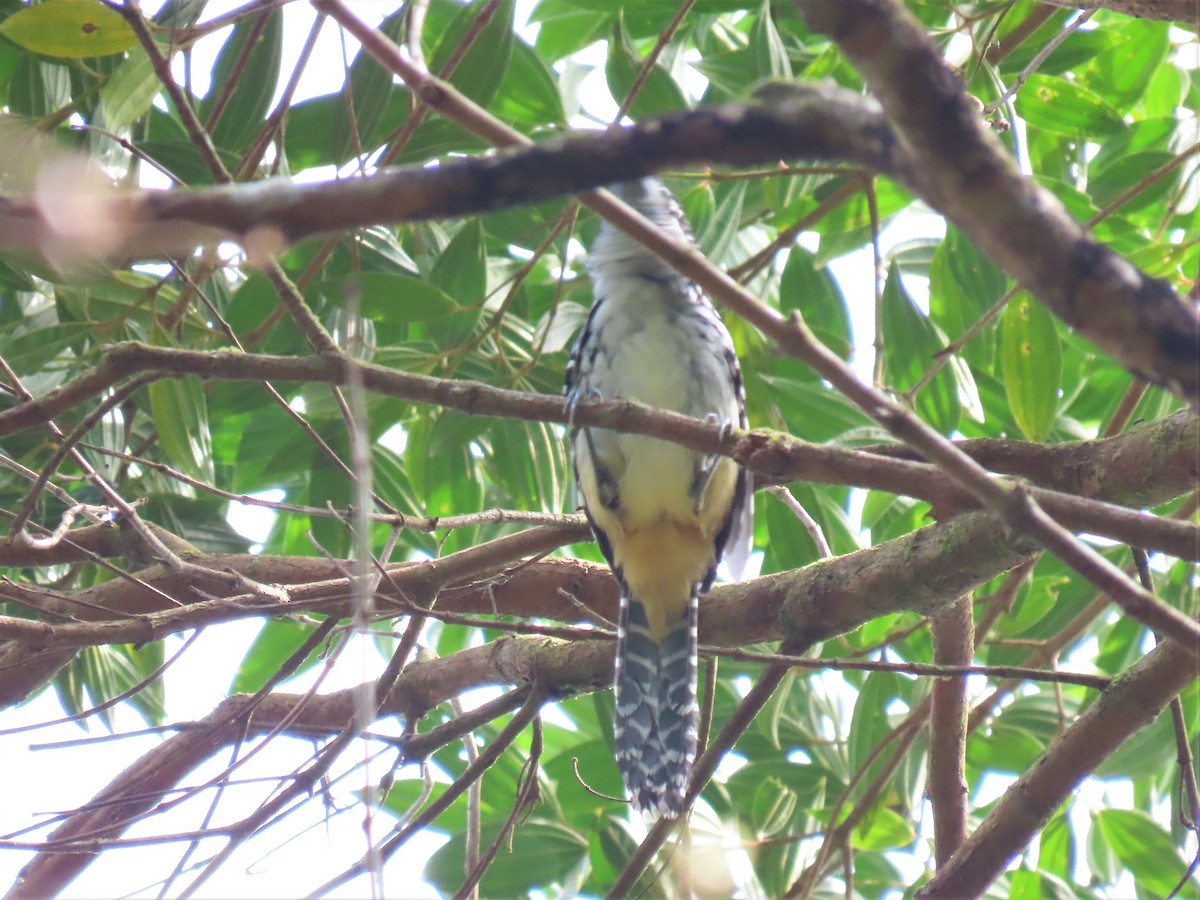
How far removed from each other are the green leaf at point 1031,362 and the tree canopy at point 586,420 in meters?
0.01

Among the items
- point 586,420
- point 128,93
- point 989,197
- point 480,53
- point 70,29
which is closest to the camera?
point 989,197

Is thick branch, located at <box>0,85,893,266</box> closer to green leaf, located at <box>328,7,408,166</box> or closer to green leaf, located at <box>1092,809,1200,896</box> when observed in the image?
green leaf, located at <box>328,7,408,166</box>

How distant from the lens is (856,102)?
1104mm

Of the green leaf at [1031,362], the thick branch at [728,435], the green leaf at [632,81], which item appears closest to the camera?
the thick branch at [728,435]

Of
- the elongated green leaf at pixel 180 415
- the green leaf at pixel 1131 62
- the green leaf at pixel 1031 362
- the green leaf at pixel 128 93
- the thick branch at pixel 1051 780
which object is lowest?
the thick branch at pixel 1051 780

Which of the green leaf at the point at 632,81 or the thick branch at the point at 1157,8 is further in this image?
the green leaf at the point at 632,81

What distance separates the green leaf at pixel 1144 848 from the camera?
426 cm

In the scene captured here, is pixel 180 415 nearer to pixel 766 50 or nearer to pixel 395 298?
pixel 395 298

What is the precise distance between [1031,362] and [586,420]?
179cm

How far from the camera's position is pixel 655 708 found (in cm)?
389

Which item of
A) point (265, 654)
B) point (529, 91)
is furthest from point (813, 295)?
point (265, 654)

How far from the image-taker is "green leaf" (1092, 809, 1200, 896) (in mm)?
4258

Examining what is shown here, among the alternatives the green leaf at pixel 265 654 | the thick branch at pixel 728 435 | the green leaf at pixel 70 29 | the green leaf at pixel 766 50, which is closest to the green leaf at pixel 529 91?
the green leaf at pixel 766 50

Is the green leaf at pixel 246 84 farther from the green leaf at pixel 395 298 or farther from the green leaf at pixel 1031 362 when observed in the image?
the green leaf at pixel 1031 362
